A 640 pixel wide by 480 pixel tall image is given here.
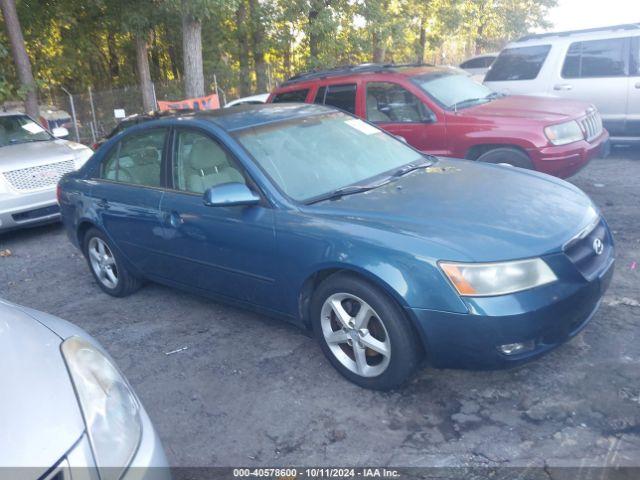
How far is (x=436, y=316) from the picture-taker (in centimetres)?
297

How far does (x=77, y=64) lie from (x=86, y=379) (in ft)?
71.3

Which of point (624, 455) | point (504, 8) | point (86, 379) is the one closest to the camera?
point (86, 379)

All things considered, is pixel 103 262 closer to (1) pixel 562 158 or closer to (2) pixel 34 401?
(2) pixel 34 401

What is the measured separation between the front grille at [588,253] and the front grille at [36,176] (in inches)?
254

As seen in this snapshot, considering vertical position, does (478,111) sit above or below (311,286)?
above

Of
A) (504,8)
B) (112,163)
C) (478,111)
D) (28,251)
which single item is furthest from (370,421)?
(504,8)

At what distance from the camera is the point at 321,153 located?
4121 mm

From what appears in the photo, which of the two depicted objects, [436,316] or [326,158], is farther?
[326,158]

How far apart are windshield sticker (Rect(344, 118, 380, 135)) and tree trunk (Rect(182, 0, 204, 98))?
25.5 ft

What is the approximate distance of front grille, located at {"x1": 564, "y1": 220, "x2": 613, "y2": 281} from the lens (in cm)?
314

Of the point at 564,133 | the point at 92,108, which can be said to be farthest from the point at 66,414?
the point at 92,108

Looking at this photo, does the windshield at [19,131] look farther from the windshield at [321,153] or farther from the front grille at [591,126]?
the front grille at [591,126]

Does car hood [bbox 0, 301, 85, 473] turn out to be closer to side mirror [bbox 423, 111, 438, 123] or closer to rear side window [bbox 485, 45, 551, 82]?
side mirror [bbox 423, 111, 438, 123]

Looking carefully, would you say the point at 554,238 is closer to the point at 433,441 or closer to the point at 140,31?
the point at 433,441
